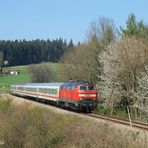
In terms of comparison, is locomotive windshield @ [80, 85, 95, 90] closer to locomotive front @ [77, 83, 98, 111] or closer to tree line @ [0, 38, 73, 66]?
locomotive front @ [77, 83, 98, 111]

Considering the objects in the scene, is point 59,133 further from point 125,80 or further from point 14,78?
point 14,78

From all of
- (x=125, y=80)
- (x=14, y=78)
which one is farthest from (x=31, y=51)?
(x=125, y=80)

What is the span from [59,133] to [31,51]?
163884mm

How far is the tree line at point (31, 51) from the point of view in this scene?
568 ft

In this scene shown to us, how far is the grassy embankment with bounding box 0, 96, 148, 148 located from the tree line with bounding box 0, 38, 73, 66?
142558 millimetres

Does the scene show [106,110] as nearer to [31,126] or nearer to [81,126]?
[31,126]

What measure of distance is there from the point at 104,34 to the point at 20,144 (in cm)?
4253

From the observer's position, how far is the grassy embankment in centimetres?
1649

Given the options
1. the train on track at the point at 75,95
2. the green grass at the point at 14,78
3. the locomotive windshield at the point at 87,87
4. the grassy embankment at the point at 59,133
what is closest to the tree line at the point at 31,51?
the green grass at the point at 14,78

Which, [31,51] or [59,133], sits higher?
[31,51]

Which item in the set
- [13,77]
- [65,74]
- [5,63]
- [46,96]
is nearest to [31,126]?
[46,96]

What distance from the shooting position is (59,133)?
797 inches

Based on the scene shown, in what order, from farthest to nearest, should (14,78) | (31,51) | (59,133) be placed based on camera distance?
(31,51) < (14,78) < (59,133)

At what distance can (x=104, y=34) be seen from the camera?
209ft
